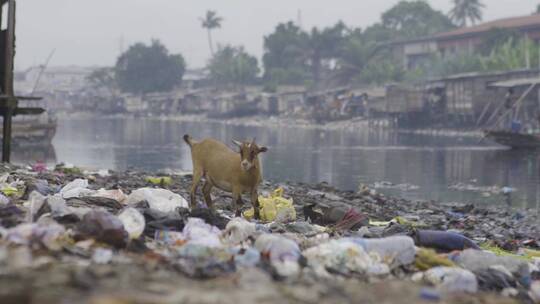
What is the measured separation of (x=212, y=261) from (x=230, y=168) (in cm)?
345

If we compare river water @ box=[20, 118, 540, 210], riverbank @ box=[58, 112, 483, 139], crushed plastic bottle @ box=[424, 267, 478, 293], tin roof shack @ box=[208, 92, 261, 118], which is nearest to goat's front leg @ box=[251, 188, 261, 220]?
crushed plastic bottle @ box=[424, 267, 478, 293]

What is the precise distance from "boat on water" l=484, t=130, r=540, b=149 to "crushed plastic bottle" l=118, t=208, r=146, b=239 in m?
28.3

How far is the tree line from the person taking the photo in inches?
2302

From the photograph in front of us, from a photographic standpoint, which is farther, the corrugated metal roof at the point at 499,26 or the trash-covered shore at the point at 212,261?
the corrugated metal roof at the point at 499,26

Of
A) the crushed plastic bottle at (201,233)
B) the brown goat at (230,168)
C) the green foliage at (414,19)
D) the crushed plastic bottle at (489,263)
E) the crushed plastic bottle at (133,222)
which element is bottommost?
the crushed plastic bottle at (489,263)

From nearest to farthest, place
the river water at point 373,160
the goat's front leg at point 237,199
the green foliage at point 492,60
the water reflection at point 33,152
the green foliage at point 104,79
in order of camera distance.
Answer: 1. the goat's front leg at point 237,199
2. the river water at point 373,160
3. the water reflection at point 33,152
4. the green foliage at point 492,60
5. the green foliage at point 104,79

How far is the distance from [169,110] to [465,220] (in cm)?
7069

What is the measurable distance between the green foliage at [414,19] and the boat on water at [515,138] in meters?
39.1

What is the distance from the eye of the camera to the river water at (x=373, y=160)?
22938 millimetres

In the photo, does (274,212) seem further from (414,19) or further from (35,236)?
(414,19)

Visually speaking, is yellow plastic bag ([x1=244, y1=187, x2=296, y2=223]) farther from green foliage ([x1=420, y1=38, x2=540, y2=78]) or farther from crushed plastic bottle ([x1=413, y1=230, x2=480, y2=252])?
green foliage ([x1=420, y1=38, x2=540, y2=78])

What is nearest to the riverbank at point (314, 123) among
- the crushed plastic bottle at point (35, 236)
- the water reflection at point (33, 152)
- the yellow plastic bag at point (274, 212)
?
the water reflection at point (33, 152)

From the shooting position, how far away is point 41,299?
3658 mm

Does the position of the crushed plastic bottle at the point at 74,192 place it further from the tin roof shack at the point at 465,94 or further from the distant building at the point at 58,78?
the distant building at the point at 58,78
